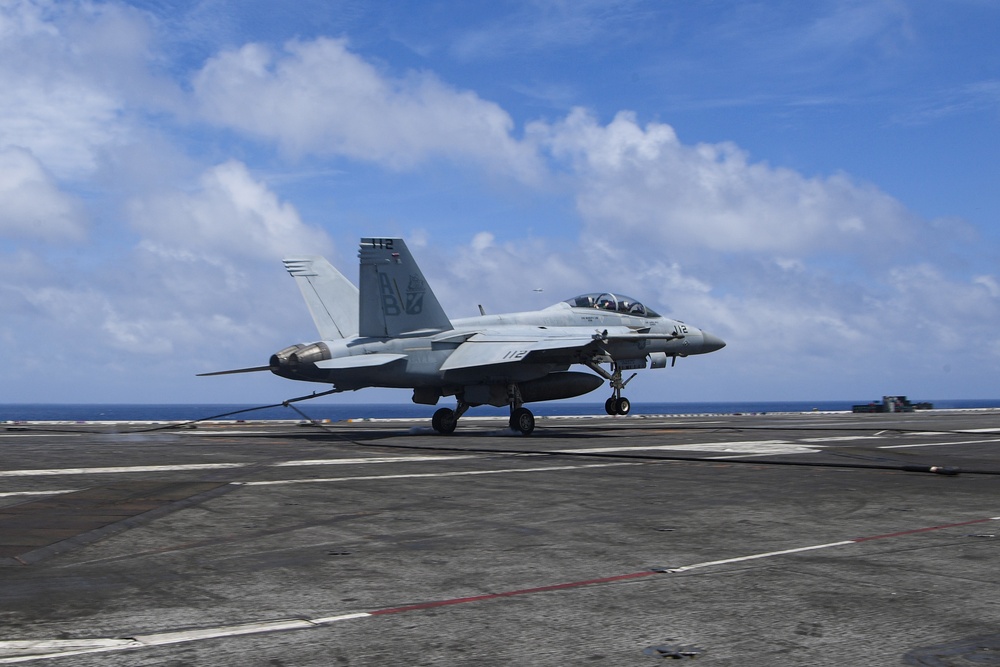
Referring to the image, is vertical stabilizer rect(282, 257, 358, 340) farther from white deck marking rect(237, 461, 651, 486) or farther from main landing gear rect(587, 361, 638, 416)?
white deck marking rect(237, 461, 651, 486)

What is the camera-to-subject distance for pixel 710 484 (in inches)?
584

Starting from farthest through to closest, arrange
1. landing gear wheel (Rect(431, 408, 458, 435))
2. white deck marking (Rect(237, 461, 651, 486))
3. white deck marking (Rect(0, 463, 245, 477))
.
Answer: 1. landing gear wheel (Rect(431, 408, 458, 435))
2. white deck marking (Rect(0, 463, 245, 477))
3. white deck marking (Rect(237, 461, 651, 486))

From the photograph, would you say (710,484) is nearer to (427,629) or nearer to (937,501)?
(937,501)

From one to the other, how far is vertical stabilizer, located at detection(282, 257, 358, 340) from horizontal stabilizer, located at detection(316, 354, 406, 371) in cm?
646

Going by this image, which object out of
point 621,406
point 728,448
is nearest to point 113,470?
point 728,448

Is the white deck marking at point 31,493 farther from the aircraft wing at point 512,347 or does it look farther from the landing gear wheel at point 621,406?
the landing gear wheel at point 621,406

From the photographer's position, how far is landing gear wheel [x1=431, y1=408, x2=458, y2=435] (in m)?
30.1

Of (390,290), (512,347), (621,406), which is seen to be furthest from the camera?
(621,406)

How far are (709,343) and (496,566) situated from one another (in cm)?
2838

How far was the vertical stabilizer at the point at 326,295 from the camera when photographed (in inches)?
1300

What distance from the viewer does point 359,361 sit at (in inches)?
1040

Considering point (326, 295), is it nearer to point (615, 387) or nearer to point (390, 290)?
point (390, 290)

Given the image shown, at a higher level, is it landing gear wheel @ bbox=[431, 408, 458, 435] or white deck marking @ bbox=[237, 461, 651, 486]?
landing gear wheel @ bbox=[431, 408, 458, 435]

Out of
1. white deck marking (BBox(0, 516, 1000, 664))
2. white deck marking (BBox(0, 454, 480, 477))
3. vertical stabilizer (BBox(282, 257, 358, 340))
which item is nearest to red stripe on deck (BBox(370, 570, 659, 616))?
white deck marking (BBox(0, 516, 1000, 664))
